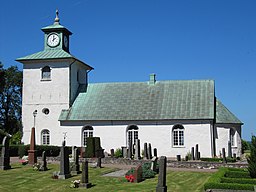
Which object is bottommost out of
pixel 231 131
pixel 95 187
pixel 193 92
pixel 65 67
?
pixel 95 187

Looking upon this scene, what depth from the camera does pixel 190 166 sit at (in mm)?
22484

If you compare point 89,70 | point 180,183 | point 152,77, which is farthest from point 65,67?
point 180,183

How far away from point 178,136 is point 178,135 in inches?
3.2

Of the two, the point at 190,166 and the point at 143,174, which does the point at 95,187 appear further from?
the point at 190,166

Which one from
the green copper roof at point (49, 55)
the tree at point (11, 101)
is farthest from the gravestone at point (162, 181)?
the tree at point (11, 101)

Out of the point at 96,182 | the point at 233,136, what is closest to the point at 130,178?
the point at 96,182

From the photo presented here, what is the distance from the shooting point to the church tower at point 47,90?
32500 millimetres

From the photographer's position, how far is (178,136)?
30219 millimetres

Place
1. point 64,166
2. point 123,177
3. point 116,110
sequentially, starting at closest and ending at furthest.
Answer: point 64,166, point 123,177, point 116,110

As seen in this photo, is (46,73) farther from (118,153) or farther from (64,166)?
(64,166)

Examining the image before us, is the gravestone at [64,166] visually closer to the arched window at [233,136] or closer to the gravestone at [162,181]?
the gravestone at [162,181]

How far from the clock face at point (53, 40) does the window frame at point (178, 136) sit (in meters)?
13.5

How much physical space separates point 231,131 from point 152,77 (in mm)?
8564

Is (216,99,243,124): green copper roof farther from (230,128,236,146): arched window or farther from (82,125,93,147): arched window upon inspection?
(82,125,93,147): arched window
